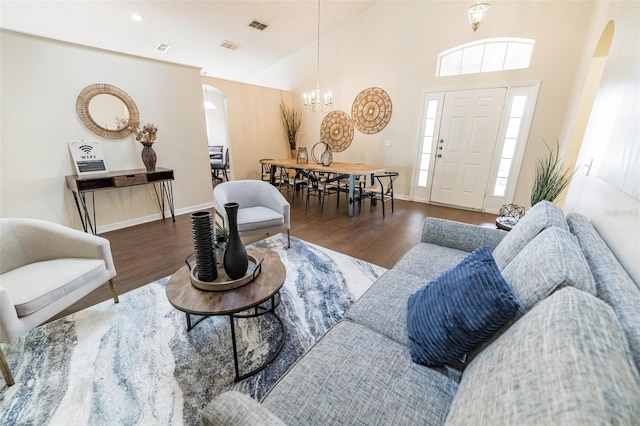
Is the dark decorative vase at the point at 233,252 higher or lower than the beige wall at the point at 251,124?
lower

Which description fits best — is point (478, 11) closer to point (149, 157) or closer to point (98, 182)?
point (149, 157)

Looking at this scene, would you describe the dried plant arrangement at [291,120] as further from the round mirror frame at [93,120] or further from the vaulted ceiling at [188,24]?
the round mirror frame at [93,120]

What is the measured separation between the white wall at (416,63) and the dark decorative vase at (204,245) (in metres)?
4.43

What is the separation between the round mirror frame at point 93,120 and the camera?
3.16 m

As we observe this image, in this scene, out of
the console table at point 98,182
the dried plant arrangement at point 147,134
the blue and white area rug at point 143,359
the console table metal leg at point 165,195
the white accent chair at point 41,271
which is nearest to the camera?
the blue and white area rug at point 143,359

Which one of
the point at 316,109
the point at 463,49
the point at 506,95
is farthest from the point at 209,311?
the point at 316,109

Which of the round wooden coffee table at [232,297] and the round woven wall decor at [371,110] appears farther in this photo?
the round woven wall decor at [371,110]

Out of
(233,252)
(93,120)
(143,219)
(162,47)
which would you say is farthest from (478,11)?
(162,47)

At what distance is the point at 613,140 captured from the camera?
1506 mm

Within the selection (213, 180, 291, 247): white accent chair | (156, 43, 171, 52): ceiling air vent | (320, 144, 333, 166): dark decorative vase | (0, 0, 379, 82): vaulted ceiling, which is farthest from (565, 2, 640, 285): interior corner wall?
(156, 43, 171, 52): ceiling air vent

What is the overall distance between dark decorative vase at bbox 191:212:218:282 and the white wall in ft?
14.5

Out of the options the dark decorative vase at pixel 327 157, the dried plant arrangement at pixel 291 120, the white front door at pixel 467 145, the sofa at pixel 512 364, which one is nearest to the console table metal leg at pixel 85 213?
the dark decorative vase at pixel 327 157

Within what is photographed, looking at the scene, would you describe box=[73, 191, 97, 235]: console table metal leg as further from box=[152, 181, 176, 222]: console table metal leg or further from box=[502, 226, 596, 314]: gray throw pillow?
box=[502, 226, 596, 314]: gray throw pillow

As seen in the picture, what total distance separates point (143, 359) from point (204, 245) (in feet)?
2.63
